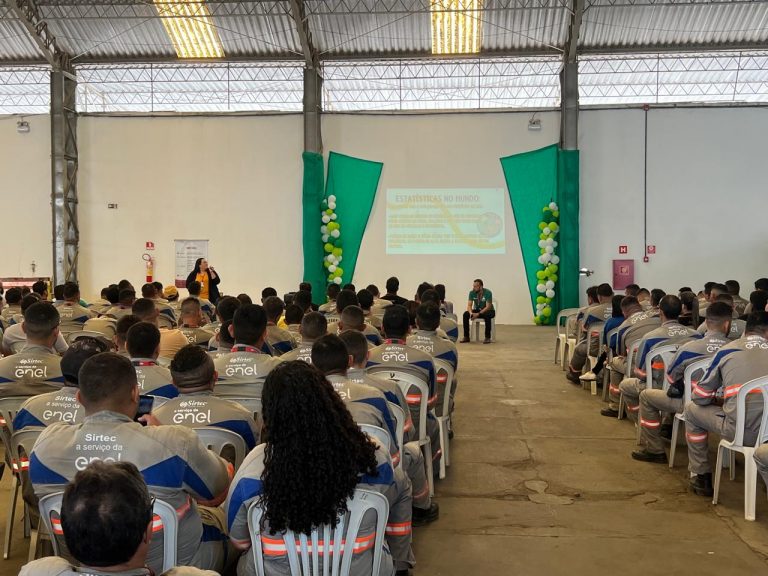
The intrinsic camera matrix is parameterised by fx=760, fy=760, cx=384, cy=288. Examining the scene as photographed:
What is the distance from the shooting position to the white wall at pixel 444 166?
14.4 metres

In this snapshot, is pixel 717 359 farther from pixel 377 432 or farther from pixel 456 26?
pixel 456 26

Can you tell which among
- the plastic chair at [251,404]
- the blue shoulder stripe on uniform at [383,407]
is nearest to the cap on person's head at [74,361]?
the plastic chair at [251,404]

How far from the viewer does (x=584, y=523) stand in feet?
12.5

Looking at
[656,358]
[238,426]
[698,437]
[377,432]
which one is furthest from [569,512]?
[238,426]

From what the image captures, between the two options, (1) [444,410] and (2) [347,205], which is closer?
(1) [444,410]

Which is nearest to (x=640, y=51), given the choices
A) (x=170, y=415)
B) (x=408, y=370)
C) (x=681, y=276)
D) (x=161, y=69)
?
(x=681, y=276)

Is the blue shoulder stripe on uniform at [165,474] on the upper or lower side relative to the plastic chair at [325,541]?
upper

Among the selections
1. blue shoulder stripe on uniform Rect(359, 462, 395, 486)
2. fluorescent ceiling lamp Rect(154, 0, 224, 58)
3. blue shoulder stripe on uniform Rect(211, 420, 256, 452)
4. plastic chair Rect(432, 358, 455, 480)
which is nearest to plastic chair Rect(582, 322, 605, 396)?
plastic chair Rect(432, 358, 455, 480)

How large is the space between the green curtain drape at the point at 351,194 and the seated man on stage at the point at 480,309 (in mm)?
3178

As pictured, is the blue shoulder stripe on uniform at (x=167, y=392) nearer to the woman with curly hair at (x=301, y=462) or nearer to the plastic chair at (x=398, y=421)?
the plastic chair at (x=398, y=421)

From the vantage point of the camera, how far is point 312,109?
46.9 feet

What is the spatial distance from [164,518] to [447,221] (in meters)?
12.5

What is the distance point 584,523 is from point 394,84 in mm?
12219

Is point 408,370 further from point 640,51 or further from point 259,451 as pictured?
point 640,51
